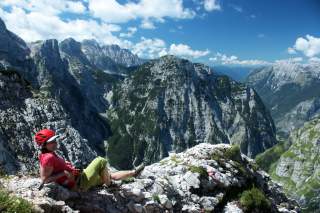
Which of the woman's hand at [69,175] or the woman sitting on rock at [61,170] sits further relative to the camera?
the woman's hand at [69,175]

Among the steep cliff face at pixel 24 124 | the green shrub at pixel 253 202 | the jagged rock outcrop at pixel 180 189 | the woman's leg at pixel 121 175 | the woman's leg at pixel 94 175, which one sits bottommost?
the steep cliff face at pixel 24 124

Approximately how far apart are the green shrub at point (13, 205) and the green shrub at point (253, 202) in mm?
17467

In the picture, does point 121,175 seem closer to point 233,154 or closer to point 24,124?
point 233,154

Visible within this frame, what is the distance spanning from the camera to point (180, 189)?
2625 centimetres

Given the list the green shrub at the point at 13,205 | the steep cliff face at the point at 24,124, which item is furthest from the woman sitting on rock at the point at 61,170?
the steep cliff face at the point at 24,124

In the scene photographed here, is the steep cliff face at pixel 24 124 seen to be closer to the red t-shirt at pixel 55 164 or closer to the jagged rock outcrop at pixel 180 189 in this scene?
the jagged rock outcrop at pixel 180 189

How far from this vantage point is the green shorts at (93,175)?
62.3 ft

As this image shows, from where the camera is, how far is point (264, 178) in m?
36.1

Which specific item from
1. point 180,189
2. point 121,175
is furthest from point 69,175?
point 180,189

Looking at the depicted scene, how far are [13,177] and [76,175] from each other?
2.64m

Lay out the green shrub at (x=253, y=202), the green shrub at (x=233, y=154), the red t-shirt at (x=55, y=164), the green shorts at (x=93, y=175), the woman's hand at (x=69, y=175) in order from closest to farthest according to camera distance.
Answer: the red t-shirt at (x=55, y=164) < the woman's hand at (x=69, y=175) < the green shorts at (x=93, y=175) < the green shrub at (x=253, y=202) < the green shrub at (x=233, y=154)

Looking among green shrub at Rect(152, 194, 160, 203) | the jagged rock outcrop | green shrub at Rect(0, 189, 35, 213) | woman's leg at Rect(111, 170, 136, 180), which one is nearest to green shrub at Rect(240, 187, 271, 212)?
the jagged rock outcrop

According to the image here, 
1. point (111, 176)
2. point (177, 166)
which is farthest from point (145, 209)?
point (177, 166)

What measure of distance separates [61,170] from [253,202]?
15440 mm
